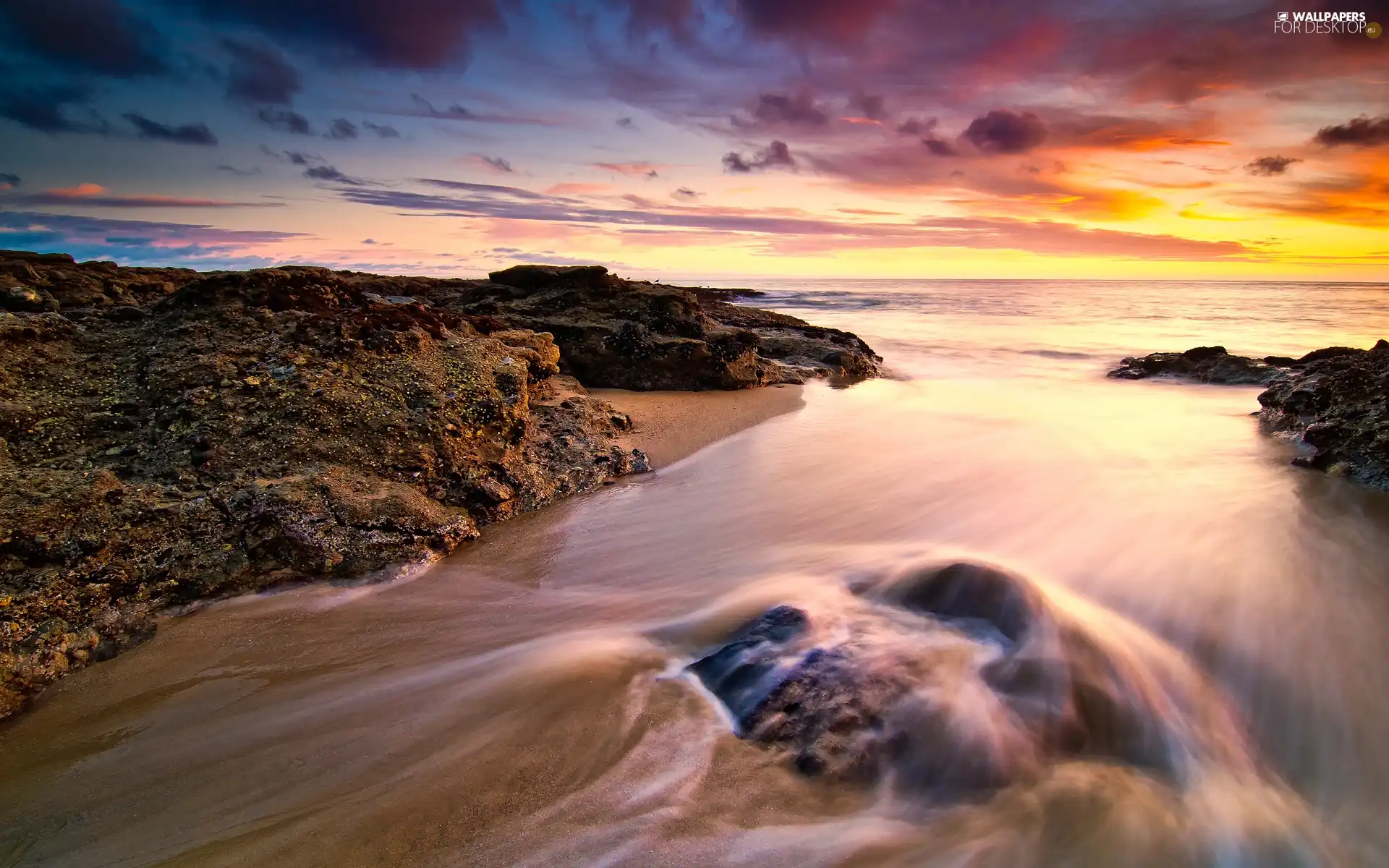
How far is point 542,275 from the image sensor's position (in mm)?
10812

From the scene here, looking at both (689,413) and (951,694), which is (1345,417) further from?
(689,413)

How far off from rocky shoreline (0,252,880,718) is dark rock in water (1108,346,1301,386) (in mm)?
9660

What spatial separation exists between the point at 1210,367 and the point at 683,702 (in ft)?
38.2

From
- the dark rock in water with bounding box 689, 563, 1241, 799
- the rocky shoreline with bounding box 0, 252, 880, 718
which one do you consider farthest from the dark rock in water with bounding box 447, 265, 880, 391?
the dark rock in water with bounding box 689, 563, 1241, 799

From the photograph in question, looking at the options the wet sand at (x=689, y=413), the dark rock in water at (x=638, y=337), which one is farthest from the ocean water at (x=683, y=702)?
the dark rock in water at (x=638, y=337)

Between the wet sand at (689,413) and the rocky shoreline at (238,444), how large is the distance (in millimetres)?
371

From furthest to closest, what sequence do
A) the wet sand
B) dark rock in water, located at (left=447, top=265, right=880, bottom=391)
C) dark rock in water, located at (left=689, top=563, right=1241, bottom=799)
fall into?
dark rock in water, located at (left=447, top=265, right=880, bottom=391)
the wet sand
dark rock in water, located at (left=689, top=563, right=1241, bottom=799)

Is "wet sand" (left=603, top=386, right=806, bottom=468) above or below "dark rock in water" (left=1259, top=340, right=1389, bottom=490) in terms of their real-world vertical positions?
below

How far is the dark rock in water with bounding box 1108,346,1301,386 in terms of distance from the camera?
9688 mm

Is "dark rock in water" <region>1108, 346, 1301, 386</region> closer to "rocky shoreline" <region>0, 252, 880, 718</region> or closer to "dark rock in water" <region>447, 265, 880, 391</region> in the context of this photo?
"dark rock in water" <region>447, 265, 880, 391</region>

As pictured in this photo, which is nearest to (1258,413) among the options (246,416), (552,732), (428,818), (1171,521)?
(1171,521)

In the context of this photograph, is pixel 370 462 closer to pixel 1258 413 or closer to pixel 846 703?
pixel 846 703

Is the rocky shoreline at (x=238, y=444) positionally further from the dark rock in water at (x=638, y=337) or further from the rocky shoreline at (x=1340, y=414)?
the rocky shoreline at (x=1340, y=414)

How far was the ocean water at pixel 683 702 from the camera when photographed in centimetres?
193
